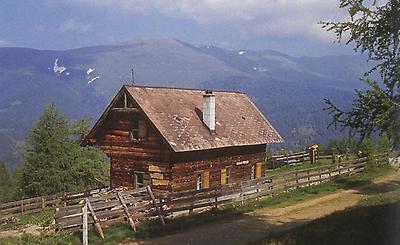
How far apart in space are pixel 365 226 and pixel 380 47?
5379 millimetres

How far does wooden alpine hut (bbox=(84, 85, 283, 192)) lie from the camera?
2875 centimetres

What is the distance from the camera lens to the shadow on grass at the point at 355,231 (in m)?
14.1

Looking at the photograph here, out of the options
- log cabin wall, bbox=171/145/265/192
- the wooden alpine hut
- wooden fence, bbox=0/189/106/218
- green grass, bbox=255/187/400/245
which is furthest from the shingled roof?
green grass, bbox=255/187/400/245

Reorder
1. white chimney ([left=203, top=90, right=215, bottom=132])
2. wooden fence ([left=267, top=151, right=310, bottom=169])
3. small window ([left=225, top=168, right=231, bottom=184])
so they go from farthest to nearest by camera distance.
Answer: wooden fence ([left=267, top=151, right=310, bottom=169])
small window ([left=225, top=168, right=231, bottom=184])
white chimney ([left=203, top=90, right=215, bottom=132])

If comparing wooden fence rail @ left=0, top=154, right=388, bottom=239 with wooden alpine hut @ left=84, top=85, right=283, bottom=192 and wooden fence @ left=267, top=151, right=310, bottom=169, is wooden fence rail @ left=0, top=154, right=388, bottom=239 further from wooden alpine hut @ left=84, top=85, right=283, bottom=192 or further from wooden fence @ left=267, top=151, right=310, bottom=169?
wooden fence @ left=267, top=151, right=310, bottom=169

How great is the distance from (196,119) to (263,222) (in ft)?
34.0

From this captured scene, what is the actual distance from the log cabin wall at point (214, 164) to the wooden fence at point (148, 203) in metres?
1.76

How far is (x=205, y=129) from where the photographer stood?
31.5 meters

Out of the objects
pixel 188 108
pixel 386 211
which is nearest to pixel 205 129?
pixel 188 108

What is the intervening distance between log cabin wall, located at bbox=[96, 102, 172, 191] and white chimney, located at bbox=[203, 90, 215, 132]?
13.7ft

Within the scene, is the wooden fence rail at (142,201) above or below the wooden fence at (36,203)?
above

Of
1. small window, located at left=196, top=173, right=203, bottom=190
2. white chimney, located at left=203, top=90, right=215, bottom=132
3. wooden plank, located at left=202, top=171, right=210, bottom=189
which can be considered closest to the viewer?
small window, located at left=196, top=173, right=203, bottom=190

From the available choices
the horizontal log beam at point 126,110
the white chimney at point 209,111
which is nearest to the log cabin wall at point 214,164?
the white chimney at point 209,111

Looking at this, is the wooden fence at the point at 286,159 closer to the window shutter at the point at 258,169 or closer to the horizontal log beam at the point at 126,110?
the window shutter at the point at 258,169
